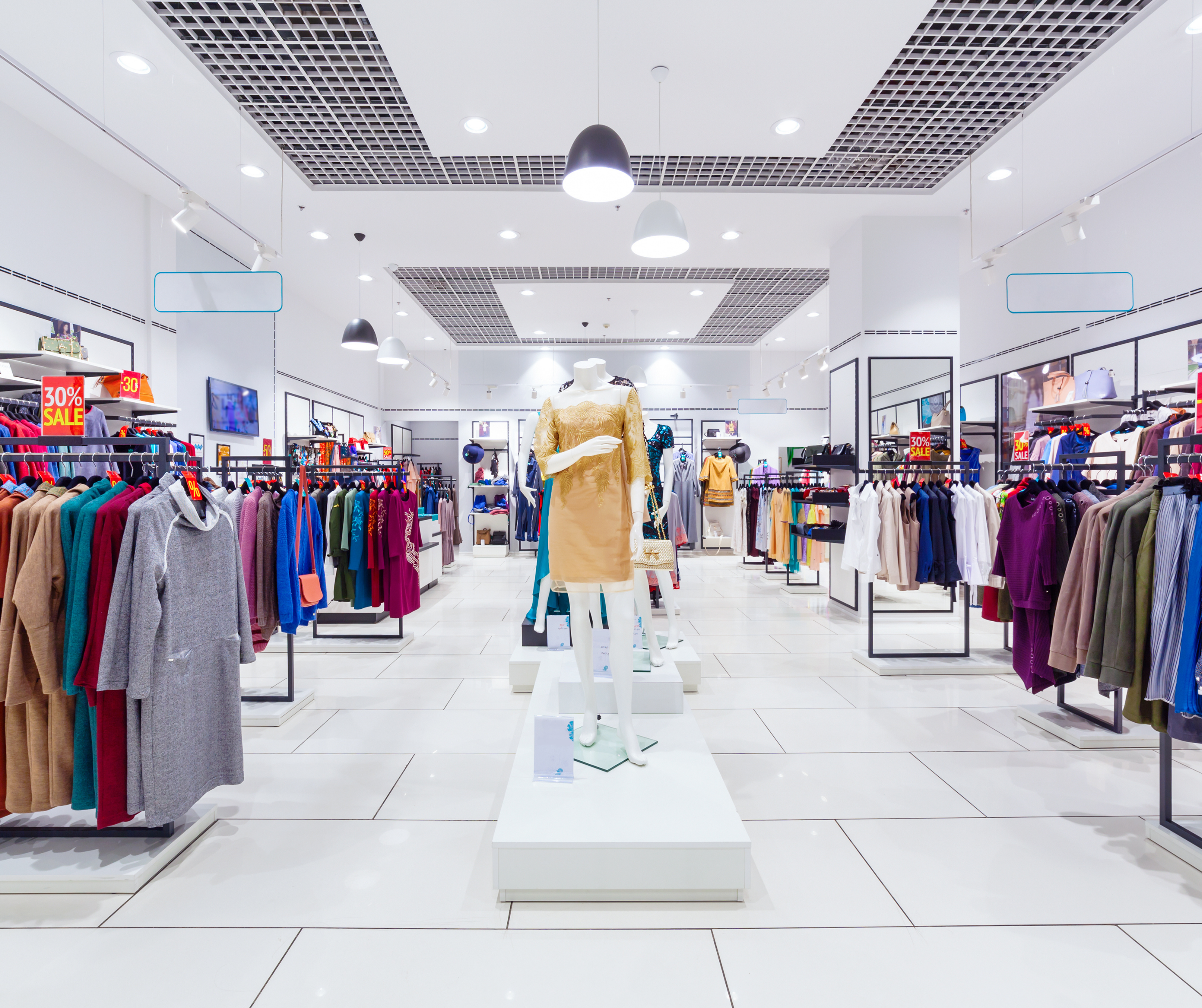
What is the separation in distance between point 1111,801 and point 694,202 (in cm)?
Result: 572

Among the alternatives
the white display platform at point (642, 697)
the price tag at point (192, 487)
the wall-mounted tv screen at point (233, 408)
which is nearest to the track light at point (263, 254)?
the wall-mounted tv screen at point (233, 408)

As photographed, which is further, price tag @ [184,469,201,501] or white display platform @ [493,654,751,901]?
price tag @ [184,469,201,501]

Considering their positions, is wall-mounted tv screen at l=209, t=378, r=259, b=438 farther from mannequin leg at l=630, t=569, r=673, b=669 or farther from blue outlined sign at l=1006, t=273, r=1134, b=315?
blue outlined sign at l=1006, t=273, r=1134, b=315

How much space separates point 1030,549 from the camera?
3.13 meters

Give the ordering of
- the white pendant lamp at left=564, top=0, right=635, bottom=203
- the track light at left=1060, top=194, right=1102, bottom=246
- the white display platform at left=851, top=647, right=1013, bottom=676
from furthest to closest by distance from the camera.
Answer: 1. the track light at left=1060, top=194, right=1102, bottom=246
2. the white display platform at left=851, top=647, right=1013, bottom=676
3. the white pendant lamp at left=564, top=0, right=635, bottom=203

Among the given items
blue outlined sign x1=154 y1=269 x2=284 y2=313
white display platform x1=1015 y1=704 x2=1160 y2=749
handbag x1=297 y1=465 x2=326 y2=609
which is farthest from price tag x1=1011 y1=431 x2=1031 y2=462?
blue outlined sign x1=154 y1=269 x2=284 y2=313

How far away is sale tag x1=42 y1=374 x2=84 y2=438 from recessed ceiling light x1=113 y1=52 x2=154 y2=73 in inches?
134

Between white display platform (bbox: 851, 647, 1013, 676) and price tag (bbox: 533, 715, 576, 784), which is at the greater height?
price tag (bbox: 533, 715, 576, 784)

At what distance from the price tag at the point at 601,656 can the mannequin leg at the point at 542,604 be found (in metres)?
0.81

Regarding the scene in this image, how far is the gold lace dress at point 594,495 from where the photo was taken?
8.36 ft

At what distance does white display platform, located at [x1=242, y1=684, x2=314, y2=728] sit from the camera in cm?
342

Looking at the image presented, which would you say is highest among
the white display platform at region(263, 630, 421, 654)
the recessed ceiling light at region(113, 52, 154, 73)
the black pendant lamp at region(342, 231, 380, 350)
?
the recessed ceiling light at region(113, 52, 154, 73)

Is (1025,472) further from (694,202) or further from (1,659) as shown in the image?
(1,659)

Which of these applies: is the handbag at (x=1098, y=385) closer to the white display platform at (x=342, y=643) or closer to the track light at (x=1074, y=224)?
the track light at (x=1074, y=224)
